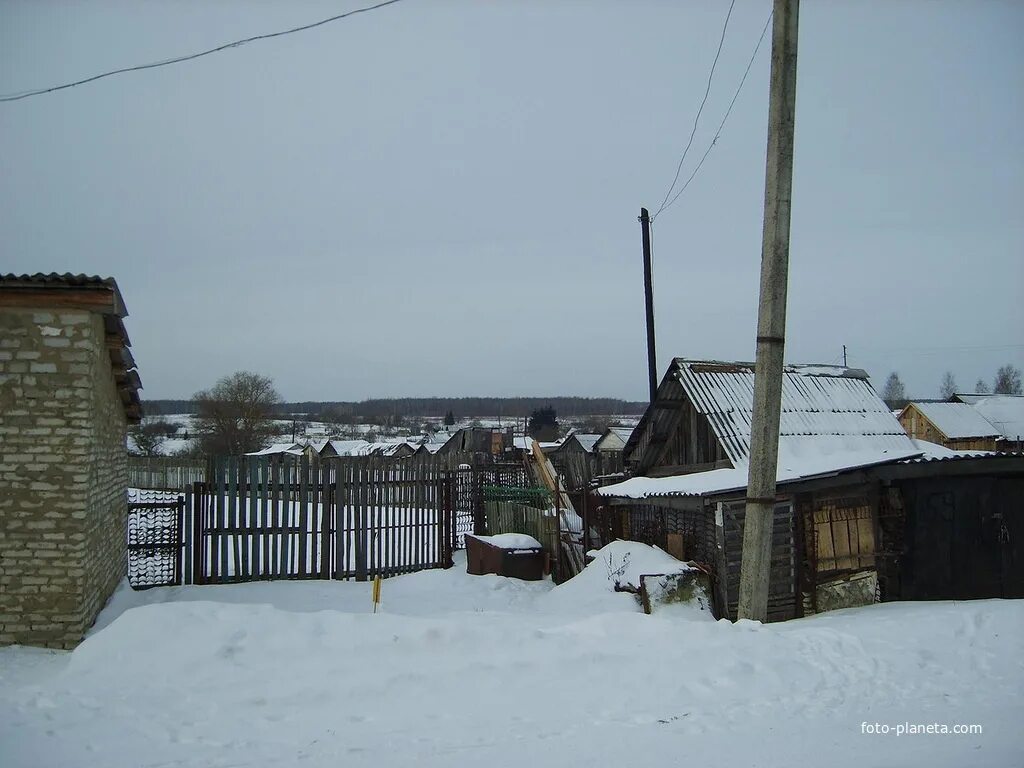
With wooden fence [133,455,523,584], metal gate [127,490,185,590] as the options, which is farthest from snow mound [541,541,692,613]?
metal gate [127,490,185,590]

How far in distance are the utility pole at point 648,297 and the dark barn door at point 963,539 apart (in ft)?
29.9

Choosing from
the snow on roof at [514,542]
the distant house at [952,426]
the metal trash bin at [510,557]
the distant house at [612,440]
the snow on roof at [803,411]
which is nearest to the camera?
the snow on roof at [803,411]

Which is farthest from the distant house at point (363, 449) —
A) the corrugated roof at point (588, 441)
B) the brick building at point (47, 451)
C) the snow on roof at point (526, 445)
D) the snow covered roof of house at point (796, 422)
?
the brick building at point (47, 451)

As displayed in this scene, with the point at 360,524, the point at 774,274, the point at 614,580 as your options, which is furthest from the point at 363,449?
the point at 774,274

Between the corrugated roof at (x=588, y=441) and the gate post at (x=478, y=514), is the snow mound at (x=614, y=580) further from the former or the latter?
the corrugated roof at (x=588, y=441)

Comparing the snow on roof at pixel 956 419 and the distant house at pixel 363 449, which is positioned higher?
the snow on roof at pixel 956 419

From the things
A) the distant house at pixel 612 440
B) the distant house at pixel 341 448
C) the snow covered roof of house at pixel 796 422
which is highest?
the snow covered roof of house at pixel 796 422

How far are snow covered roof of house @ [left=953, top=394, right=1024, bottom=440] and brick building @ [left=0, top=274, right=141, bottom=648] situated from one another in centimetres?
5074

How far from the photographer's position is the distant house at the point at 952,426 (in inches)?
1725

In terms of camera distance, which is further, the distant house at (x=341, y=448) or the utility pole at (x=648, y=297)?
the distant house at (x=341, y=448)

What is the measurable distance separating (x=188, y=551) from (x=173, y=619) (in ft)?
17.2

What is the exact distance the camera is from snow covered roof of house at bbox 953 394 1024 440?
45375 mm

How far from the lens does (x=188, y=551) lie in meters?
11.1

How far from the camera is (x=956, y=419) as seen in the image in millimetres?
45031
